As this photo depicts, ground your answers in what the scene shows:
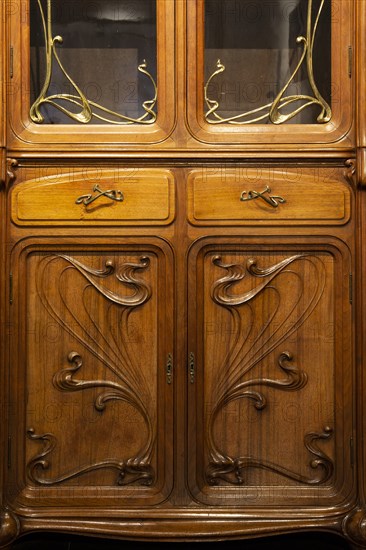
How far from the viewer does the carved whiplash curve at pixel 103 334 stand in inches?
68.6

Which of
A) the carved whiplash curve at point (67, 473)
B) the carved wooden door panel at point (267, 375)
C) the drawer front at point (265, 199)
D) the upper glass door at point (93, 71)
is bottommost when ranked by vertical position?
the carved whiplash curve at point (67, 473)

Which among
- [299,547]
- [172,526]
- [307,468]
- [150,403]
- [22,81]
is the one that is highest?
[22,81]

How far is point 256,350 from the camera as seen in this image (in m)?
1.75

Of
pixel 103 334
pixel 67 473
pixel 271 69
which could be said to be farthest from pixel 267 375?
pixel 271 69

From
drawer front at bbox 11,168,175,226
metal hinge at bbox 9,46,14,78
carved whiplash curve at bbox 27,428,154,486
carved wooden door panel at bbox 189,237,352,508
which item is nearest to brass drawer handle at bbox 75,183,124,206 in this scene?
drawer front at bbox 11,168,175,226

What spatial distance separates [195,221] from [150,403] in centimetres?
46

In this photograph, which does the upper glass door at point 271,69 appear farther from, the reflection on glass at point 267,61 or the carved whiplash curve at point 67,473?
the carved whiplash curve at point 67,473

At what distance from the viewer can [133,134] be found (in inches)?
68.8

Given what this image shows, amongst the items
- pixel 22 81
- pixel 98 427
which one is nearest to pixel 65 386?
pixel 98 427

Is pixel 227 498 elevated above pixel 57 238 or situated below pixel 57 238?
below

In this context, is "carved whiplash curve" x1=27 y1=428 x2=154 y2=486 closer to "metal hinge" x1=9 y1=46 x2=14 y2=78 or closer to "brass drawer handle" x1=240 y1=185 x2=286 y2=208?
"brass drawer handle" x1=240 y1=185 x2=286 y2=208

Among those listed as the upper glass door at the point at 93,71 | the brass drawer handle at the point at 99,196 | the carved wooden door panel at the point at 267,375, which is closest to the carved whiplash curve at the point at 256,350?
the carved wooden door panel at the point at 267,375

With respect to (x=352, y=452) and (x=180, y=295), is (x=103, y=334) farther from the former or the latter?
(x=352, y=452)

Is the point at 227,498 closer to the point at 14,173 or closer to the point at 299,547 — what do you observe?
the point at 299,547
